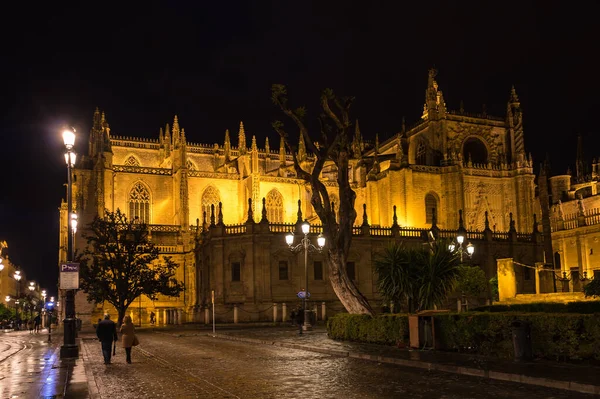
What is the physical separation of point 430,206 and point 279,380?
48.3m

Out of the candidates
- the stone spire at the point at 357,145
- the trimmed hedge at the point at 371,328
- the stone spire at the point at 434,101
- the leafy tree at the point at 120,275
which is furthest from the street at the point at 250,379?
the stone spire at the point at 357,145

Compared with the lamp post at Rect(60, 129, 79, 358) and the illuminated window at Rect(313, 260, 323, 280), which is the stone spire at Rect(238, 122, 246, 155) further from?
the lamp post at Rect(60, 129, 79, 358)

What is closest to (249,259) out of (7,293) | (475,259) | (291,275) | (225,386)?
(291,275)

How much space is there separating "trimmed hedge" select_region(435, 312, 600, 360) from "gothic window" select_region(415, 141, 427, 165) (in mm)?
46786

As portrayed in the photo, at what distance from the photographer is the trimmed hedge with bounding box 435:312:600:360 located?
45.0ft

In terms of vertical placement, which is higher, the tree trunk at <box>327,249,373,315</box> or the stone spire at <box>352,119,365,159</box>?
the stone spire at <box>352,119,365,159</box>

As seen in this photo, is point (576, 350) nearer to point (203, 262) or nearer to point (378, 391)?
point (378, 391)

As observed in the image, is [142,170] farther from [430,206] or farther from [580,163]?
[580,163]

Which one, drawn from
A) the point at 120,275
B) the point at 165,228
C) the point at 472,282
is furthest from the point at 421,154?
the point at 120,275

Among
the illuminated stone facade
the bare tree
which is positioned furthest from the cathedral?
the bare tree

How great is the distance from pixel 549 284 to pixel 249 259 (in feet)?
62.9

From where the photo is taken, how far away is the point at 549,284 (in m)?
42.0

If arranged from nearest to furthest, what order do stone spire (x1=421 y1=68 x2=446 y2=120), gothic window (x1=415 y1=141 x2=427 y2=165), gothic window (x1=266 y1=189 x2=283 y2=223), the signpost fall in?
the signpost, gothic window (x1=266 y1=189 x2=283 y2=223), stone spire (x1=421 y1=68 x2=446 y2=120), gothic window (x1=415 y1=141 x2=427 y2=165)

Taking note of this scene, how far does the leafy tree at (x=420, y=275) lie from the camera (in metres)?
21.8
